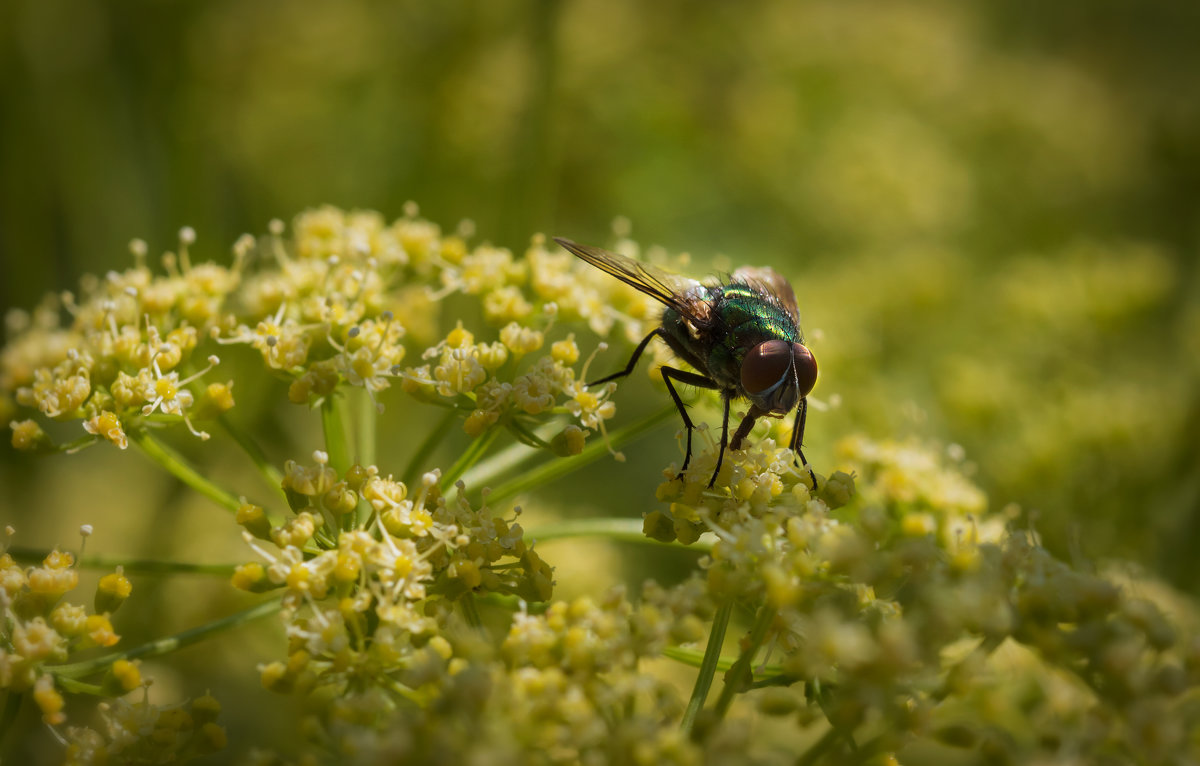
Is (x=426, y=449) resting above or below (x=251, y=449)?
above

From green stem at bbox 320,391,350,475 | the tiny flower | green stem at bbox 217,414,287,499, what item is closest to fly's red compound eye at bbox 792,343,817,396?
green stem at bbox 320,391,350,475

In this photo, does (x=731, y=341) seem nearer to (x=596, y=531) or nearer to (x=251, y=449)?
(x=596, y=531)

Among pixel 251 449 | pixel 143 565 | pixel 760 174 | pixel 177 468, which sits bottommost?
pixel 143 565

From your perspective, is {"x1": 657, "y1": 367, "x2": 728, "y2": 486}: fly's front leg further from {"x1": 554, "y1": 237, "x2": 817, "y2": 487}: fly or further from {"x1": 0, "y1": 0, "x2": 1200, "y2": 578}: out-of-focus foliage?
{"x1": 0, "y1": 0, "x2": 1200, "y2": 578}: out-of-focus foliage

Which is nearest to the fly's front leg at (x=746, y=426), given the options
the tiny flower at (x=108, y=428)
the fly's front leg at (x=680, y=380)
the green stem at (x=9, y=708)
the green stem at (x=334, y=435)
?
the fly's front leg at (x=680, y=380)

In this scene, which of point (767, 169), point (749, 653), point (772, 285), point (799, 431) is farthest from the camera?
point (767, 169)

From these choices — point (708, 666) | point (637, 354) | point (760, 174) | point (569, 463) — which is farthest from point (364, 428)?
point (760, 174)

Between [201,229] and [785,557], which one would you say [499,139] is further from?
[785,557]
